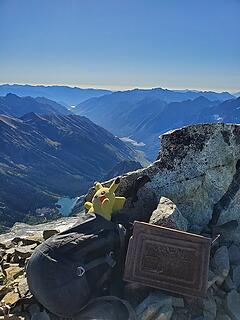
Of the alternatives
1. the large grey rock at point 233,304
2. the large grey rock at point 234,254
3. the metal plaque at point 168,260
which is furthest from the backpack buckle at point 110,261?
the large grey rock at point 234,254

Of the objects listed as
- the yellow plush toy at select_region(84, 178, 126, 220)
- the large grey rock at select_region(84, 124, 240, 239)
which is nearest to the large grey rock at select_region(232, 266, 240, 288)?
the large grey rock at select_region(84, 124, 240, 239)

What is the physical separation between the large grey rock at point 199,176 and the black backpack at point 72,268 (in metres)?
2.68

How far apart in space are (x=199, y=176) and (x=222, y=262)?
292 centimetres

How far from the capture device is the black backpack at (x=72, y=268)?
8.48 metres

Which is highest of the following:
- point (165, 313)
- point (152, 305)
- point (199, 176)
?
point (199, 176)

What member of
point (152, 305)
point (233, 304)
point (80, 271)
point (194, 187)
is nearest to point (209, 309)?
point (233, 304)

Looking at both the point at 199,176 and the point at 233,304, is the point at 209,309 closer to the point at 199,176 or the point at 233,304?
the point at 233,304

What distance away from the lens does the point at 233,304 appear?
941 cm

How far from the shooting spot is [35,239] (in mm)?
14859

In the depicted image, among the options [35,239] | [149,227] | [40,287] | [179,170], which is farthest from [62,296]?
[35,239]

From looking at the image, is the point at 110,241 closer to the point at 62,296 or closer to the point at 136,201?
the point at 62,296

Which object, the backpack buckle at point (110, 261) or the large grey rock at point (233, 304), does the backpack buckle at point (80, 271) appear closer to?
the backpack buckle at point (110, 261)

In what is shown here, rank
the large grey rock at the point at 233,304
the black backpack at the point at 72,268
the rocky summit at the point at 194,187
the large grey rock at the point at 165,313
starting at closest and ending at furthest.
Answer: the large grey rock at the point at 165,313 < the black backpack at the point at 72,268 < the large grey rock at the point at 233,304 < the rocky summit at the point at 194,187

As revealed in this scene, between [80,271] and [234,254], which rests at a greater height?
[80,271]
